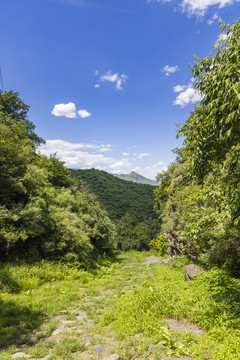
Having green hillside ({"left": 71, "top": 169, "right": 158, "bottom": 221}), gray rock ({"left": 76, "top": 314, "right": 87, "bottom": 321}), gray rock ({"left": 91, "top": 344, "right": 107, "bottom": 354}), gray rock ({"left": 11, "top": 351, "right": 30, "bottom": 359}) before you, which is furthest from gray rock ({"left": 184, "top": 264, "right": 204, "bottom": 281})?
green hillside ({"left": 71, "top": 169, "right": 158, "bottom": 221})

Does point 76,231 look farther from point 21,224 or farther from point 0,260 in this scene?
point 0,260

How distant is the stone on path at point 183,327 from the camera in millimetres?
4594

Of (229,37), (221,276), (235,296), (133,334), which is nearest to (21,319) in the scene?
(133,334)

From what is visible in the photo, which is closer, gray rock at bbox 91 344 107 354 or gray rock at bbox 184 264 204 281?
gray rock at bbox 91 344 107 354

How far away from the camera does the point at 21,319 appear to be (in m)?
5.81

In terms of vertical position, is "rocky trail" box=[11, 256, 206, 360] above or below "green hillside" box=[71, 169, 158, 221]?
below

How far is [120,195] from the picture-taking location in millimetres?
53031

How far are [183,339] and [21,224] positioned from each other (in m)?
9.33

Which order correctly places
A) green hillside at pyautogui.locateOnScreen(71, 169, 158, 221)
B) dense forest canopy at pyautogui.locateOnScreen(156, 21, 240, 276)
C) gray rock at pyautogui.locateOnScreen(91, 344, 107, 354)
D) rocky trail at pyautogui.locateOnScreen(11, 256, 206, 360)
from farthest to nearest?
green hillside at pyautogui.locateOnScreen(71, 169, 158, 221) → gray rock at pyautogui.locateOnScreen(91, 344, 107, 354) → rocky trail at pyautogui.locateOnScreen(11, 256, 206, 360) → dense forest canopy at pyautogui.locateOnScreen(156, 21, 240, 276)

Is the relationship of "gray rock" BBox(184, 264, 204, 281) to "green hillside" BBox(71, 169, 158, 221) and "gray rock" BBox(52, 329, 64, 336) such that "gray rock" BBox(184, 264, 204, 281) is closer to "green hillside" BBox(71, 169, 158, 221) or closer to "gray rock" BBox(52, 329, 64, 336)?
"gray rock" BBox(52, 329, 64, 336)

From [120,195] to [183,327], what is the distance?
4821 centimetres

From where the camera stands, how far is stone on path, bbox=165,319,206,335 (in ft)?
15.1

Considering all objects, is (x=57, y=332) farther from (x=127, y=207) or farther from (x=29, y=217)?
(x=127, y=207)

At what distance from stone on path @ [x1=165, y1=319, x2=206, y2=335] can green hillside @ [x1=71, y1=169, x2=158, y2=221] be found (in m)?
33.4
